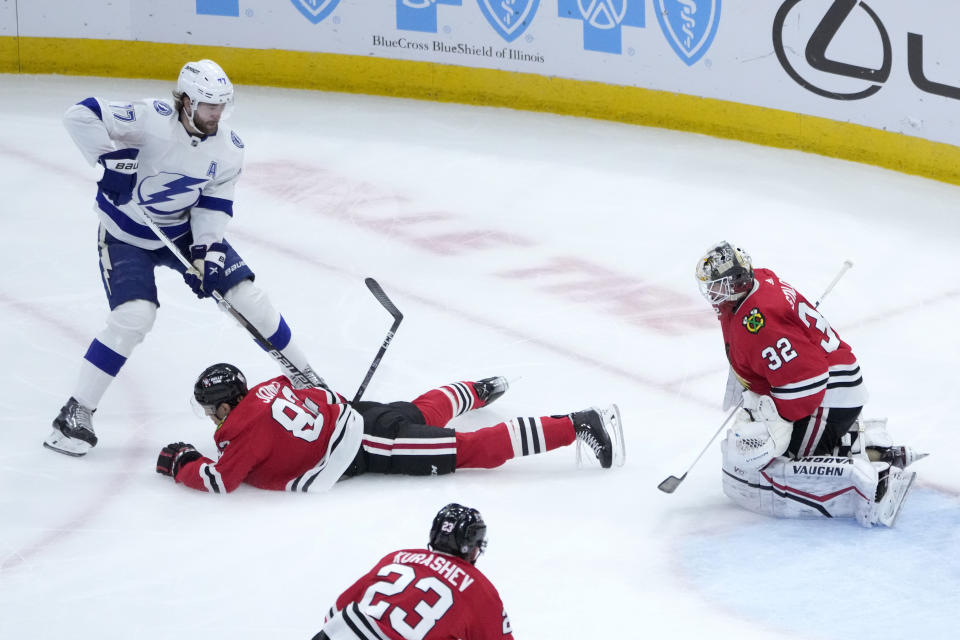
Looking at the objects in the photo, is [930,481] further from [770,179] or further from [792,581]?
[770,179]

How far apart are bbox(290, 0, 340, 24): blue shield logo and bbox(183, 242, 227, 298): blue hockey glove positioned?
4.13m

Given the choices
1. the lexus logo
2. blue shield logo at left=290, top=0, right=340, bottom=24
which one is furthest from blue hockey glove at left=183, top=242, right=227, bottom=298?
blue shield logo at left=290, top=0, right=340, bottom=24

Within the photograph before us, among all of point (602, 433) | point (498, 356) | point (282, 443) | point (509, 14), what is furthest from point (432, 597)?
point (509, 14)

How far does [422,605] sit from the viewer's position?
2707mm

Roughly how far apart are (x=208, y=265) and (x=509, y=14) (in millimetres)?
3986

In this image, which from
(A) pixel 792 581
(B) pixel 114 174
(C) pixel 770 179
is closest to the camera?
(A) pixel 792 581

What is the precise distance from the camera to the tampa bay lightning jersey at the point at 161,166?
437 centimetres

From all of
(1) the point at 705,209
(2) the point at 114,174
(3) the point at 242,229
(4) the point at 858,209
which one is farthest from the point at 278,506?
(4) the point at 858,209

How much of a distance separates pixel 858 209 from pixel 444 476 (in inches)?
133

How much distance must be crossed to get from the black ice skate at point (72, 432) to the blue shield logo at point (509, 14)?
14.3ft

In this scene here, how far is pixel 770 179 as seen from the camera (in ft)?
23.5

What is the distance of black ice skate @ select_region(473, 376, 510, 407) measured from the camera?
15.4 ft

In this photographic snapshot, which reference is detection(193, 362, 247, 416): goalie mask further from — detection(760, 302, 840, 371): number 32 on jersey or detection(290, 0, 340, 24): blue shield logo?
detection(290, 0, 340, 24): blue shield logo

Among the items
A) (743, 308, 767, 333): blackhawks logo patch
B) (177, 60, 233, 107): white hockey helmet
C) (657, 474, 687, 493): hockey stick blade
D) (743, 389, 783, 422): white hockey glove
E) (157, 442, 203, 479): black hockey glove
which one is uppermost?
(177, 60, 233, 107): white hockey helmet
